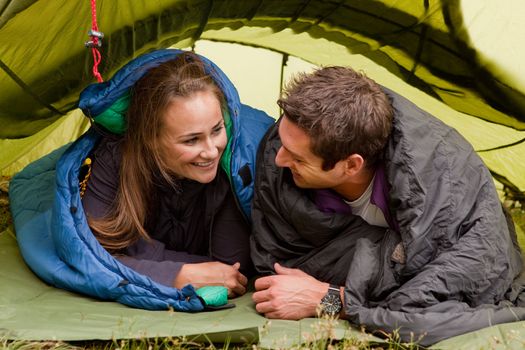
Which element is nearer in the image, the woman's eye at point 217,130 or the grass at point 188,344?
the grass at point 188,344

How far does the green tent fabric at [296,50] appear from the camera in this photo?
353 centimetres

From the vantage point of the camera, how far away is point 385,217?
2.93 m

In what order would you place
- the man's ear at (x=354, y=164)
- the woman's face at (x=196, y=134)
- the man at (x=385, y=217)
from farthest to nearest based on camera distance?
the woman's face at (x=196, y=134) < the man's ear at (x=354, y=164) < the man at (x=385, y=217)

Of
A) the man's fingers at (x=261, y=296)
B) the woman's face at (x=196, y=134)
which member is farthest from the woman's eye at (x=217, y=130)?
the man's fingers at (x=261, y=296)

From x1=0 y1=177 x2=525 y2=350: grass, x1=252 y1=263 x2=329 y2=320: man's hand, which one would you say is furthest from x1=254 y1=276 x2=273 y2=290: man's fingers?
x1=0 y1=177 x2=525 y2=350: grass

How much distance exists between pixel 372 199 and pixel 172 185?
2.33 ft

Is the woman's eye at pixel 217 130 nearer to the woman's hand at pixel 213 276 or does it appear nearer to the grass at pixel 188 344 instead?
the woman's hand at pixel 213 276

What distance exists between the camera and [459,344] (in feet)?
8.12

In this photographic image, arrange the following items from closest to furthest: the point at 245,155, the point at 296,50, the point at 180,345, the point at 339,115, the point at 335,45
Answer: the point at 180,345
the point at 339,115
the point at 245,155
the point at 335,45
the point at 296,50

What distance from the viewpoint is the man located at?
2668mm

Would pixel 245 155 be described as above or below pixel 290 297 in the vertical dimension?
above

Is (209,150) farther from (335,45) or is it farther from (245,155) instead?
(335,45)

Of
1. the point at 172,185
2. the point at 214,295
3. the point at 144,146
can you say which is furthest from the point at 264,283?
the point at 144,146

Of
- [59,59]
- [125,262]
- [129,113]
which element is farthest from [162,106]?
[59,59]
